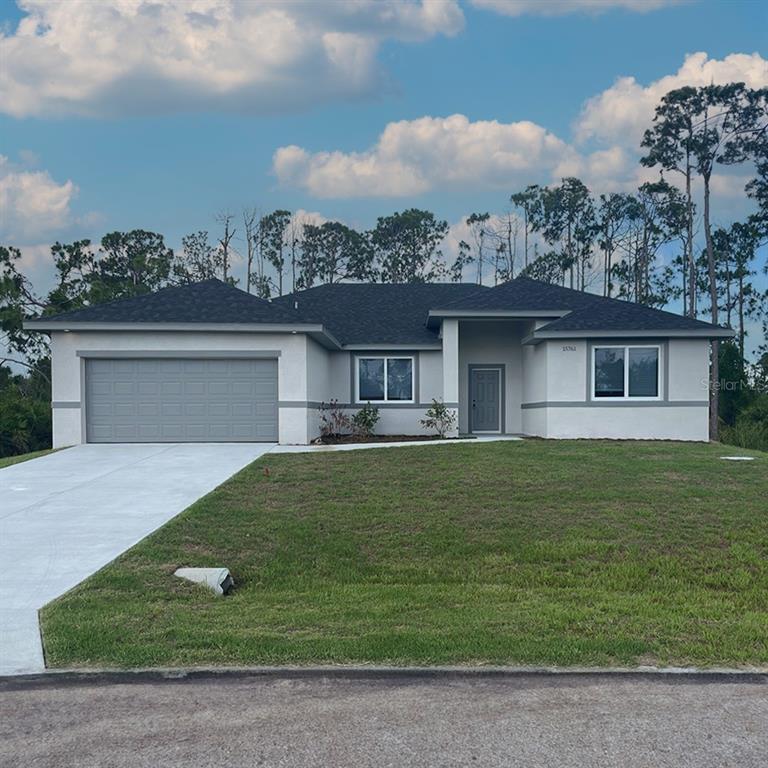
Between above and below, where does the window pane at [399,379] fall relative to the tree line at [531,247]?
below

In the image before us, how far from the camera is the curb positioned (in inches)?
190

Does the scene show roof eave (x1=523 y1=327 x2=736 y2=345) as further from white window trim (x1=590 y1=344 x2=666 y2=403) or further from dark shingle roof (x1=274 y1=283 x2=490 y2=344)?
dark shingle roof (x1=274 y1=283 x2=490 y2=344)

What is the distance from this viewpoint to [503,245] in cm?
4728

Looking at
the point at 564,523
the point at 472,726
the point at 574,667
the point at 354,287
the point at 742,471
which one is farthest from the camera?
the point at 354,287

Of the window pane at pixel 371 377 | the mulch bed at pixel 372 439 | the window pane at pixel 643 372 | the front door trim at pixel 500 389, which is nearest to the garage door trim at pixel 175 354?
the mulch bed at pixel 372 439

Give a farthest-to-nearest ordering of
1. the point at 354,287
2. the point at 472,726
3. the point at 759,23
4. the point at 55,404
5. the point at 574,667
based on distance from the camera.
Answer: the point at 354,287
the point at 759,23
the point at 55,404
the point at 574,667
the point at 472,726

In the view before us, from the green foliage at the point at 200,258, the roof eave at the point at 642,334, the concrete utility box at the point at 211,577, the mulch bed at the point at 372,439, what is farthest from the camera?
the green foliage at the point at 200,258

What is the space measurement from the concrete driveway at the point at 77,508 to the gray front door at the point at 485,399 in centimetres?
710

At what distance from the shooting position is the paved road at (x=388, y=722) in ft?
12.2

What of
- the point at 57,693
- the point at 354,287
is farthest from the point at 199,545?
the point at 354,287

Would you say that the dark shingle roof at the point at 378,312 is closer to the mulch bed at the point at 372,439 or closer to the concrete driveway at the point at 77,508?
the mulch bed at the point at 372,439

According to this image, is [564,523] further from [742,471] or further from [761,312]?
[761,312]

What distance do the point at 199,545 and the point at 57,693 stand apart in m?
3.79

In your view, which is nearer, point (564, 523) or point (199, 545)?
point (199, 545)
